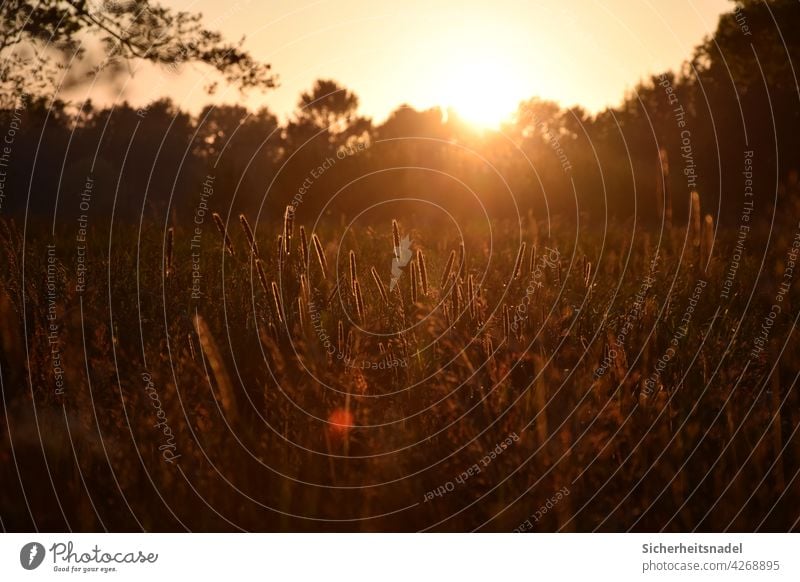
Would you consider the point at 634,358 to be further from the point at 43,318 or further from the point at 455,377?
the point at 43,318

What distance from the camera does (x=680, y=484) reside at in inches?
102

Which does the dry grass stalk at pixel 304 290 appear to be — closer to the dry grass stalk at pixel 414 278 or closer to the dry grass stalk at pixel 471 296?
the dry grass stalk at pixel 414 278

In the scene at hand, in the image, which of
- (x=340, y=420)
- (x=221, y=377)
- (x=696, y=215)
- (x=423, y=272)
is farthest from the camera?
(x=696, y=215)

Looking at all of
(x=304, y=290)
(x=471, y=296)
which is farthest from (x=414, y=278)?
(x=304, y=290)

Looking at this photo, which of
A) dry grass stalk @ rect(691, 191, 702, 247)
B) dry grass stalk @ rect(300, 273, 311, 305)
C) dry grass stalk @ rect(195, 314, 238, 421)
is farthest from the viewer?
dry grass stalk @ rect(691, 191, 702, 247)

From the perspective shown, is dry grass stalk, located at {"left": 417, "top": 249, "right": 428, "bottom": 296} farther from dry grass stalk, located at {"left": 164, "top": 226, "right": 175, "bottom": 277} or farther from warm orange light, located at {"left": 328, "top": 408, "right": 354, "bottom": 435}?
dry grass stalk, located at {"left": 164, "top": 226, "right": 175, "bottom": 277}

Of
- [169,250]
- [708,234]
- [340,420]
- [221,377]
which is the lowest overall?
[340,420]

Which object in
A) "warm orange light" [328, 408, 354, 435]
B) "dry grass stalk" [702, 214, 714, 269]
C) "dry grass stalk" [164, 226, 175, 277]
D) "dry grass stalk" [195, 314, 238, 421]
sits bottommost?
"warm orange light" [328, 408, 354, 435]

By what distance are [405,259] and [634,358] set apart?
4.09 ft

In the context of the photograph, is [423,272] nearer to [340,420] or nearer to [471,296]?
[471,296]

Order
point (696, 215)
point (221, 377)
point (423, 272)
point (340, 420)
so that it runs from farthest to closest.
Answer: point (696, 215) → point (423, 272) → point (340, 420) → point (221, 377)

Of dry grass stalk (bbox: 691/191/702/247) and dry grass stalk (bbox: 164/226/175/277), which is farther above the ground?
dry grass stalk (bbox: 164/226/175/277)

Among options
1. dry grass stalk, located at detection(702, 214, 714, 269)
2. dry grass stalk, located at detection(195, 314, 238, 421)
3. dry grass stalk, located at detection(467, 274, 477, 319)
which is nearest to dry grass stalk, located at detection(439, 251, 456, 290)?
dry grass stalk, located at detection(467, 274, 477, 319)

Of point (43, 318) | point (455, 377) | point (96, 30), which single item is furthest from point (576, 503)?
point (96, 30)
